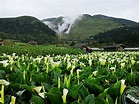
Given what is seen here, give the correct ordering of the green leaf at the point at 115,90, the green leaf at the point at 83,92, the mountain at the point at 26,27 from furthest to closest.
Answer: the mountain at the point at 26,27 < the green leaf at the point at 115,90 < the green leaf at the point at 83,92

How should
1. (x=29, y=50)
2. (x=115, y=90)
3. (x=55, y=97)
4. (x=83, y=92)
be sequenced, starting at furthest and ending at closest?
(x=29, y=50)
(x=115, y=90)
(x=83, y=92)
(x=55, y=97)

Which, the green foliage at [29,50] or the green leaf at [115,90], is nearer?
the green leaf at [115,90]

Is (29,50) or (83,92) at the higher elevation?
(83,92)

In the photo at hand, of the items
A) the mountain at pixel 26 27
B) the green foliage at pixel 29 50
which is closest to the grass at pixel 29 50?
the green foliage at pixel 29 50

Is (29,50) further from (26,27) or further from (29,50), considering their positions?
(26,27)

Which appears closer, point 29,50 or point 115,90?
point 115,90

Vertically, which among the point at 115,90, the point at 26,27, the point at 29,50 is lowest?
the point at 26,27

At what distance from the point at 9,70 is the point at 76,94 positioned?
157 centimetres

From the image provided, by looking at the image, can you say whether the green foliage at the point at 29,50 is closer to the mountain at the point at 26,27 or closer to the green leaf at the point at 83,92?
the green leaf at the point at 83,92

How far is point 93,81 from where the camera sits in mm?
2590

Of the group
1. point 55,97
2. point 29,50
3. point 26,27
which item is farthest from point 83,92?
point 26,27

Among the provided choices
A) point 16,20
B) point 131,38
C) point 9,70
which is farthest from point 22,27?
point 9,70

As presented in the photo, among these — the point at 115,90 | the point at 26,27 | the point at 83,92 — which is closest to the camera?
the point at 83,92

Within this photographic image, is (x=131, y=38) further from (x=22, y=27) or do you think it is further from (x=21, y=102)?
(x=21, y=102)
